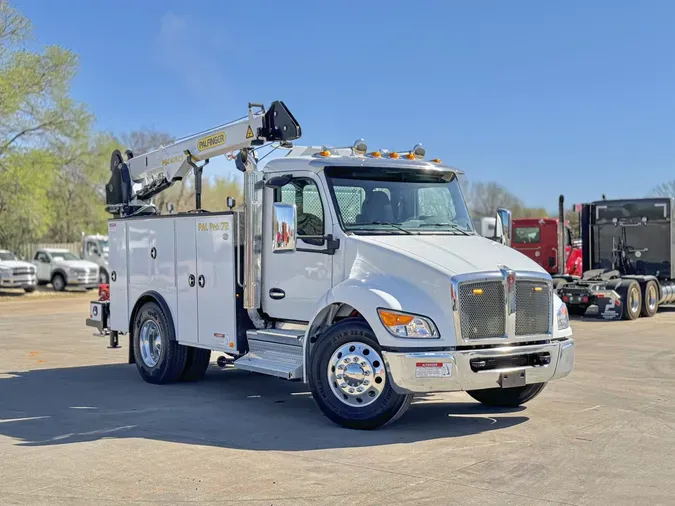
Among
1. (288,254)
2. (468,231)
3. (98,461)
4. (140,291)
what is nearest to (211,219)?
(288,254)

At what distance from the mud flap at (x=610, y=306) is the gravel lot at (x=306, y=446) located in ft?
30.6

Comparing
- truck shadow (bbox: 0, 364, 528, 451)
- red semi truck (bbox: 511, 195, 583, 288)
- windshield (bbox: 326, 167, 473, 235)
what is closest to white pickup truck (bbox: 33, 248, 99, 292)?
red semi truck (bbox: 511, 195, 583, 288)

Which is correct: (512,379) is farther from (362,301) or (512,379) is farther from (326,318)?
(326,318)

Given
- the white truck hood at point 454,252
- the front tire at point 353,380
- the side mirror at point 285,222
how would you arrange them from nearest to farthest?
the front tire at point 353,380
the white truck hood at point 454,252
the side mirror at point 285,222

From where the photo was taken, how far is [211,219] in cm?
1021

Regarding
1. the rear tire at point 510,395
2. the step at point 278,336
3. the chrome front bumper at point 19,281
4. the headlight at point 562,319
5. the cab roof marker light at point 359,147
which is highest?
the cab roof marker light at point 359,147

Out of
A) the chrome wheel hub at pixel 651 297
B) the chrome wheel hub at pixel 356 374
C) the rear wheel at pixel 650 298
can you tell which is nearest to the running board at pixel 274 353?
the chrome wheel hub at pixel 356 374

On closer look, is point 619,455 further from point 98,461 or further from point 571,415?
point 98,461

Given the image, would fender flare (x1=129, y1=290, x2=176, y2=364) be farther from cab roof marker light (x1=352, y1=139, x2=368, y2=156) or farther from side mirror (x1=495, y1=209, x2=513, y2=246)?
side mirror (x1=495, y1=209, x2=513, y2=246)

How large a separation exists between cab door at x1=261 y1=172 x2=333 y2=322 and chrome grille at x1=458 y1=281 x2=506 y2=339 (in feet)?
Answer: 5.36

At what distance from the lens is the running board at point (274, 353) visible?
8875 millimetres

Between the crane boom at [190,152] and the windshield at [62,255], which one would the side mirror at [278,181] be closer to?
the crane boom at [190,152]

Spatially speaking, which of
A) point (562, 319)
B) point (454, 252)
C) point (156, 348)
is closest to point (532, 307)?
point (562, 319)

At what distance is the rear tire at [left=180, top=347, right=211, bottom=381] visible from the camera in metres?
11.1
